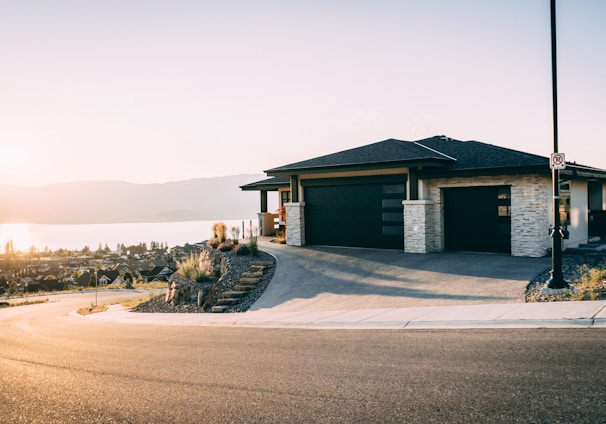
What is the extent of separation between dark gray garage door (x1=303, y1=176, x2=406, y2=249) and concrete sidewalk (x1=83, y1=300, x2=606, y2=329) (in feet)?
31.6

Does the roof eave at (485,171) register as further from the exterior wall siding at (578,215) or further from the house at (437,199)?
the exterior wall siding at (578,215)

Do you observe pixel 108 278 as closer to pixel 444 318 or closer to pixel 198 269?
pixel 198 269

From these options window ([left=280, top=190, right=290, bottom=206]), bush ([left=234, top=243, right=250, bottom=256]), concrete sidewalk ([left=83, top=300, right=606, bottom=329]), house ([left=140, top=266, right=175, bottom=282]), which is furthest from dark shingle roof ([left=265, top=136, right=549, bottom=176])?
house ([left=140, top=266, right=175, bottom=282])

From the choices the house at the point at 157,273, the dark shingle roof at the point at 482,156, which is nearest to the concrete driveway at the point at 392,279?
the dark shingle roof at the point at 482,156

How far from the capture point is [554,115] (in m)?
13.5

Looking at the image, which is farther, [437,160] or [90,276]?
[90,276]

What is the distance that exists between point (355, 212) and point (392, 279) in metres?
6.91

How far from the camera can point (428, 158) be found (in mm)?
21000

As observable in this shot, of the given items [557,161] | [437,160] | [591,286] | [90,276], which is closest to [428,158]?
[437,160]

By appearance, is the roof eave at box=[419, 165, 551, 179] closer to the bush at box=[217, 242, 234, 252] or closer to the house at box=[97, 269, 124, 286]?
the bush at box=[217, 242, 234, 252]

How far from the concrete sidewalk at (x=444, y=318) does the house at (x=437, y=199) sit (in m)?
8.62

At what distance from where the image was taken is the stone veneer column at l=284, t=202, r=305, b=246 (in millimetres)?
26250

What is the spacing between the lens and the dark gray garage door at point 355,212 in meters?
23.4

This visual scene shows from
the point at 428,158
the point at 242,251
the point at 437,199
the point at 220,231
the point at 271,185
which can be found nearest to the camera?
the point at 428,158
